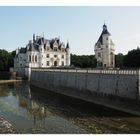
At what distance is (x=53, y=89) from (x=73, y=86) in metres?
8.31

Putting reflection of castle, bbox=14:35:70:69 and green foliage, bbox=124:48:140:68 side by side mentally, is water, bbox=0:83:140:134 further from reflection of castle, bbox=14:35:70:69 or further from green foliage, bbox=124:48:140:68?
reflection of castle, bbox=14:35:70:69

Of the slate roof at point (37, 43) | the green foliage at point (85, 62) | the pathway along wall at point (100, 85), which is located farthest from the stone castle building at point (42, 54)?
the pathway along wall at point (100, 85)

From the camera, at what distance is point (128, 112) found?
78.0 ft

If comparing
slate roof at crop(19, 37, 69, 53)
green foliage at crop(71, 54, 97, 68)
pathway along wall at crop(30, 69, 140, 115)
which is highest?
slate roof at crop(19, 37, 69, 53)

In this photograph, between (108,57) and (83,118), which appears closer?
(83,118)

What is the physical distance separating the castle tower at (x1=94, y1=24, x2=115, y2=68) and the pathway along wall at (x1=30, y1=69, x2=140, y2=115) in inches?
1019

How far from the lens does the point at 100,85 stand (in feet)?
96.5

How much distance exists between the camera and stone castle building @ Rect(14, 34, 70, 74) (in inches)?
2640

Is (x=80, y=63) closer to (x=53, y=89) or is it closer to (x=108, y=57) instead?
(x=108, y=57)

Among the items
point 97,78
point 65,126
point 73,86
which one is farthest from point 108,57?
point 65,126

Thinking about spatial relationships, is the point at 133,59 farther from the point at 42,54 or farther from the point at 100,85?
the point at 100,85

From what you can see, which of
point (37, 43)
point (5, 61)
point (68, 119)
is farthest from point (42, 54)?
point (68, 119)

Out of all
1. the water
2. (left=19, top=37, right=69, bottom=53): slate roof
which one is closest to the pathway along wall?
the water

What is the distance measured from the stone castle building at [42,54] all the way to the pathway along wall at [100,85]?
75.7ft
